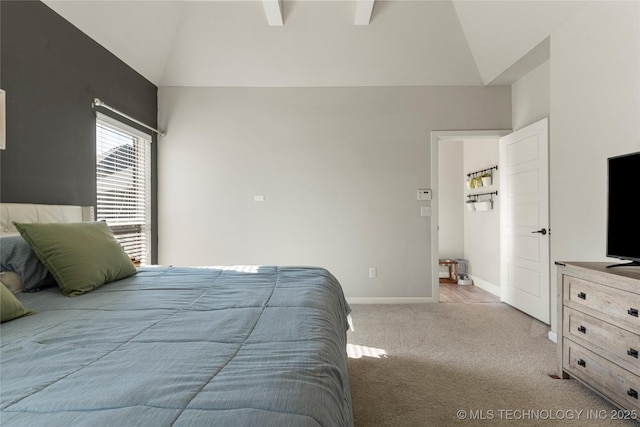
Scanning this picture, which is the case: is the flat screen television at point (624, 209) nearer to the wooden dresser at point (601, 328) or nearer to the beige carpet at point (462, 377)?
the wooden dresser at point (601, 328)

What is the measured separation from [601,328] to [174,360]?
2.17 meters

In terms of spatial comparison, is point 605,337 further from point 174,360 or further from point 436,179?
point 436,179

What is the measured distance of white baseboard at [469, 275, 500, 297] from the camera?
456cm

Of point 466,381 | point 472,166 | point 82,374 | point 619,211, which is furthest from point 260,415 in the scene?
point 472,166

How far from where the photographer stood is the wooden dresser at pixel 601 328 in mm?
1670

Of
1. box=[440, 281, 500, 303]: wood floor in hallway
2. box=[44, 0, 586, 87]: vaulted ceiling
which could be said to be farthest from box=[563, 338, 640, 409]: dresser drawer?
box=[44, 0, 586, 87]: vaulted ceiling

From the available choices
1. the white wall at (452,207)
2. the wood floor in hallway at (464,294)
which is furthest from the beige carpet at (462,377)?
the white wall at (452,207)

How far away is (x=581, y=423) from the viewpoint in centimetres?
175

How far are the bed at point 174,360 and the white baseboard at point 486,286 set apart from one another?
3.84m

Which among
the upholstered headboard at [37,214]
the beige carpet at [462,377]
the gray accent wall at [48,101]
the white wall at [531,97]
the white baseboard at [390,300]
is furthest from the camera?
the white baseboard at [390,300]

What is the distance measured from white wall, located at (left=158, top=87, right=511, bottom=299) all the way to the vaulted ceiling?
0.65 feet

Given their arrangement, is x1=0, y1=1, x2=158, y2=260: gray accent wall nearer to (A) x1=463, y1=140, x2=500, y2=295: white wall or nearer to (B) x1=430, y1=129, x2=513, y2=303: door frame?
(B) x1=430, y1=129, x2=513, y2=303: door frame

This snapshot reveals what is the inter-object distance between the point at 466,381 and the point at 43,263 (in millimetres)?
2471

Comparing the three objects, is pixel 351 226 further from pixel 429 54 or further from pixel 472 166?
pixel 472 166
